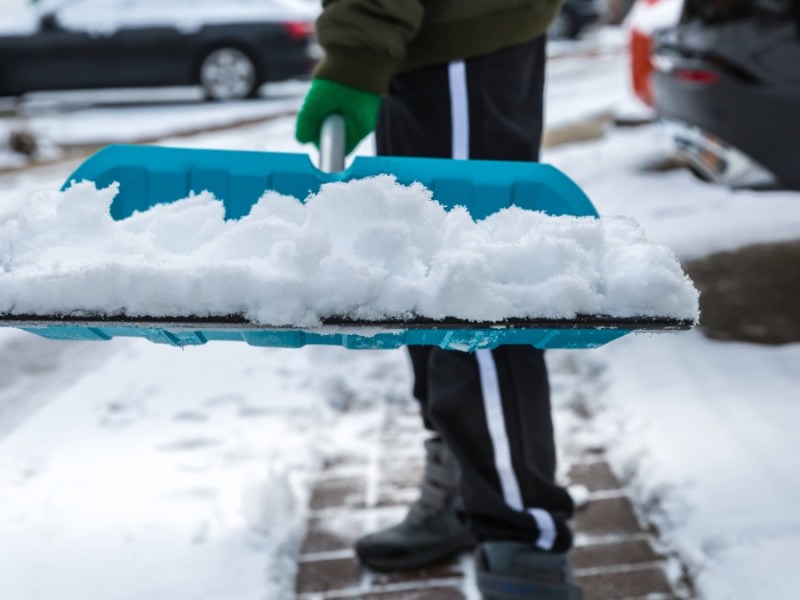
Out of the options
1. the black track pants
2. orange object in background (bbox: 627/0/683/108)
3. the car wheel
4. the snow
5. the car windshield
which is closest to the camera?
the black track pants

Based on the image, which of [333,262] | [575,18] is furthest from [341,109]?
[575,18]

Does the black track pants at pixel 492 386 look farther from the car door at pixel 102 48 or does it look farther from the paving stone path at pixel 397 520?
the car door at pixel 102 48

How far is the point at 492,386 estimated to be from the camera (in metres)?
1.86

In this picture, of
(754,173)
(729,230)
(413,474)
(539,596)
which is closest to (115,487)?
(413,474)

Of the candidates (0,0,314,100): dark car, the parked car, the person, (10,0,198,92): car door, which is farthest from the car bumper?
the parked car

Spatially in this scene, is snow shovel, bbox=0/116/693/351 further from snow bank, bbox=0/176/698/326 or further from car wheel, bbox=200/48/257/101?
car wheel, bbox=200/48/257/101

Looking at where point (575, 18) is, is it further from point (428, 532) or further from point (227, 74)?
point (428, 532)

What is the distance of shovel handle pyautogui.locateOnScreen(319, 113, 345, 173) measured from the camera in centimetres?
173

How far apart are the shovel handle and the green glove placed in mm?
26

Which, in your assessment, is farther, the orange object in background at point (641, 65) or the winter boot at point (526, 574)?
the orange object in background at point (641, 65)

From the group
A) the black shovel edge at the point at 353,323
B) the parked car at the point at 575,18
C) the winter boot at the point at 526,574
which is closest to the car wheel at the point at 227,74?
the parked car at the point at 575,18

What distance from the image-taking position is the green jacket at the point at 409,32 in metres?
1.74

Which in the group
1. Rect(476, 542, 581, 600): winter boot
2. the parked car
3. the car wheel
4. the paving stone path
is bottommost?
the parked car

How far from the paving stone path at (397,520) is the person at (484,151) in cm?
18
